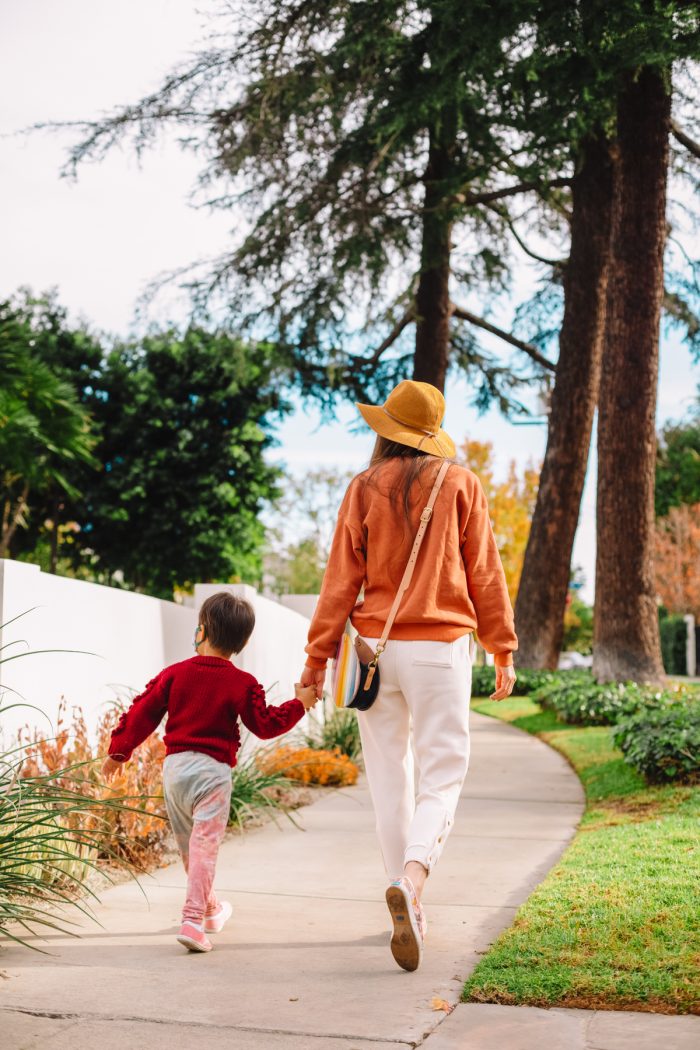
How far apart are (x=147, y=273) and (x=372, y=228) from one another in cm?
391

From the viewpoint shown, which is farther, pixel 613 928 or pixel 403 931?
pixel 613 928

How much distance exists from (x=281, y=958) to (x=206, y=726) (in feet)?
2.83

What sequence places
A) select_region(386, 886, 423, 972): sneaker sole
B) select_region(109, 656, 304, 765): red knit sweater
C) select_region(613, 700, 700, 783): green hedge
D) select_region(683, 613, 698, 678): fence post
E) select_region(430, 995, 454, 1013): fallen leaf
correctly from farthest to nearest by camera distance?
select_region(683, 613, 698, 678): fence post → select_region(613, 700, 700, 783): green hedge → select_region(109, 656, 304, 765): red knit sweater → select_region(386, 886, 423, 972): sneaker sole → select_region(430, 995, 454, 1013): fallen leaf

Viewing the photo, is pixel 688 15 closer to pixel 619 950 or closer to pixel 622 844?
pixel 622 844

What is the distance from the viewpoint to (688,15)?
9.98 meters

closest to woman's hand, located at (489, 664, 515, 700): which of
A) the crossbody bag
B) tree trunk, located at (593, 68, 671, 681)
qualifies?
the crossbody bag

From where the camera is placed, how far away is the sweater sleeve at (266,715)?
166 inches

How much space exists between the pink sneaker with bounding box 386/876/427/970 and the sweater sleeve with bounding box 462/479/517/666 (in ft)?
3.17

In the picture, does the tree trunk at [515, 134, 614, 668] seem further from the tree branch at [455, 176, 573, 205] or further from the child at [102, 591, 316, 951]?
the child at [102, 591, 316, 951]

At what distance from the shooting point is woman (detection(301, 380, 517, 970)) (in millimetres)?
4027

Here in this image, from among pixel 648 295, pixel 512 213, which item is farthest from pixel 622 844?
pixel 512 213

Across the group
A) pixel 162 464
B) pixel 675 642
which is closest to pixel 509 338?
pixel 162 464

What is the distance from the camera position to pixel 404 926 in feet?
12.0

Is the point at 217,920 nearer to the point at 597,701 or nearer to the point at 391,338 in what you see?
the point at 597,701
